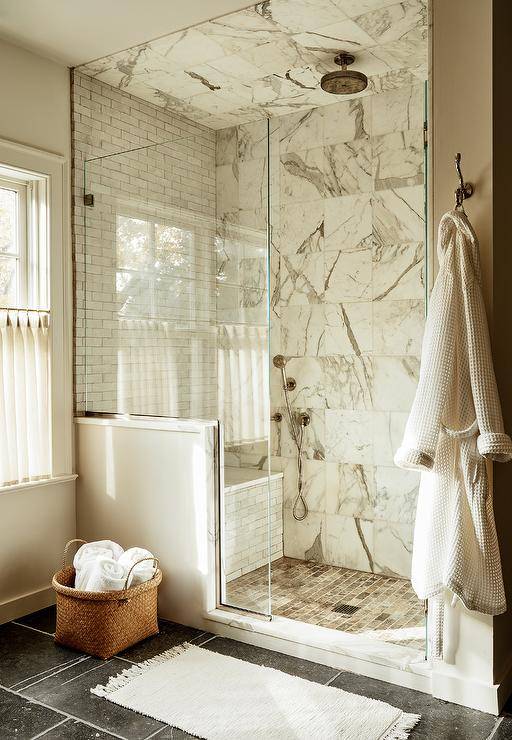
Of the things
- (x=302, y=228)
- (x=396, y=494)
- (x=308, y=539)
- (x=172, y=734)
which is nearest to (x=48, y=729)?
(x=172, y=734)

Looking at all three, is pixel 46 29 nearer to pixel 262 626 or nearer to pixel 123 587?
pixel 123 587

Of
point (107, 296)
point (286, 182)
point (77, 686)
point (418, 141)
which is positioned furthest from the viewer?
point (286, 182)

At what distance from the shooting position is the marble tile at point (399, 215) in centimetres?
359

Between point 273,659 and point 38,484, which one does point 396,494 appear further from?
point 38,484

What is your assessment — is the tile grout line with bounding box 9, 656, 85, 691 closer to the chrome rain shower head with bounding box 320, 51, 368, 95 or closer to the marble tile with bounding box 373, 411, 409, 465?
the marble tile with bounding box 373, 411, 409, 465

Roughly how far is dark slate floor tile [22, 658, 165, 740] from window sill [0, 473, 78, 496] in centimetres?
87

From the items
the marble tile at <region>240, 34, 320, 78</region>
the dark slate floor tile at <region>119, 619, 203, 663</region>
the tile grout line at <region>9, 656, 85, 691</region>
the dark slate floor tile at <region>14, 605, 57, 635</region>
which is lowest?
the dark slate floor tile at <region>14, 605, 57, 635</region>

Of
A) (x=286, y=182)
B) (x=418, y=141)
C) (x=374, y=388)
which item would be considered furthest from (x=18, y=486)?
(x=418, y=141)

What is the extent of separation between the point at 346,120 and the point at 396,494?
2112 mm

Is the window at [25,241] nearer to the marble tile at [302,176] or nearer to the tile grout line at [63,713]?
the marble tile at [302,176]

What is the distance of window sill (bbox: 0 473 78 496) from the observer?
3102 mm

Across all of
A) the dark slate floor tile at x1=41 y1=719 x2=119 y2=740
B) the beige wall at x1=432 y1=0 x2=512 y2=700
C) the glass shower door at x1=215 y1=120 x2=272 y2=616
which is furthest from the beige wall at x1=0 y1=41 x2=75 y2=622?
the beige wall at x1=432 y1=0 x2=512 y2=700

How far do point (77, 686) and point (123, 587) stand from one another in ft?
1.37

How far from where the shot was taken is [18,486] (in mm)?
3143
